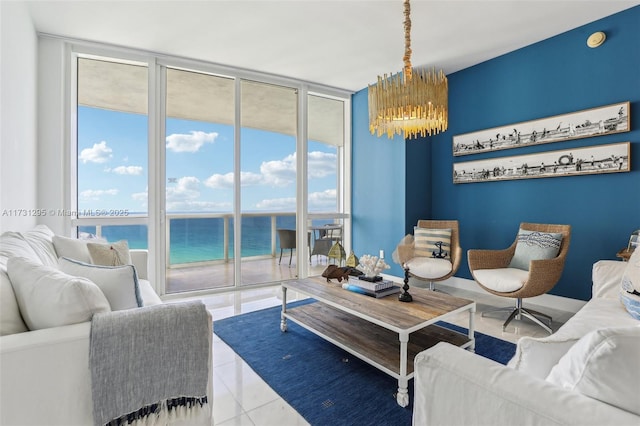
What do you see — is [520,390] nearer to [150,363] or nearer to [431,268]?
[150,363]

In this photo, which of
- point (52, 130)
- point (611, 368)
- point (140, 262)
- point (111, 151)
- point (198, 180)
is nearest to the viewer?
point (611, 368)

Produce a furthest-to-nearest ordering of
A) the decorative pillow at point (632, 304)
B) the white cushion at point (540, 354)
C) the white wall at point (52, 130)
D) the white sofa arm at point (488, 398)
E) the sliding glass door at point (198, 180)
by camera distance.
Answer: the sliding glass door at point (198, 180) < the white wall at point (52, 130) < the decorative pillow at point (632, 304) < the white cushion at point (540, 354) < the white sofa arm at point (488, 398)

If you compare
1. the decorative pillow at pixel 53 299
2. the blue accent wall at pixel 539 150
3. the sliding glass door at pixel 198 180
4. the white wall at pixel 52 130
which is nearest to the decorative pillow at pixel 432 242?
the blue accent wall at pixel 539 150

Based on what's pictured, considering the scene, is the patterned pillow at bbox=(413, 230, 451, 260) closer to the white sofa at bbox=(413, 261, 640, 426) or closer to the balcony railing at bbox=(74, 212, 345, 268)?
the balcony railing at bbox=(74, 212, 345, 268)

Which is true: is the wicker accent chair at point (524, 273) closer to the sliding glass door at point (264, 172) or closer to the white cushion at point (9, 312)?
the sliding glass door at point (264, 172)

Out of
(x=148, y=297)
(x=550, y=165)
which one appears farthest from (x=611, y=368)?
(x=550, y=165)

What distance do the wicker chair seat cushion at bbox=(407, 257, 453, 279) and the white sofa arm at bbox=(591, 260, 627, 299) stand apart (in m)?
1.39

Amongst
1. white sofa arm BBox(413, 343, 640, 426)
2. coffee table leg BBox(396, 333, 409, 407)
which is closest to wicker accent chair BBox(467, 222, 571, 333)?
coffee table leg BBox(396, 333, 409, 407)

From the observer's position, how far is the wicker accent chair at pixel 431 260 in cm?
360

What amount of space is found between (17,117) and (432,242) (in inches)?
161

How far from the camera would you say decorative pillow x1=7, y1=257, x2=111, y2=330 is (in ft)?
3.92

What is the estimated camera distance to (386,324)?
1899 mm

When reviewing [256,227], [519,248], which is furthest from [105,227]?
[519,248]

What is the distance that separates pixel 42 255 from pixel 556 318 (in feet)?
13.6
